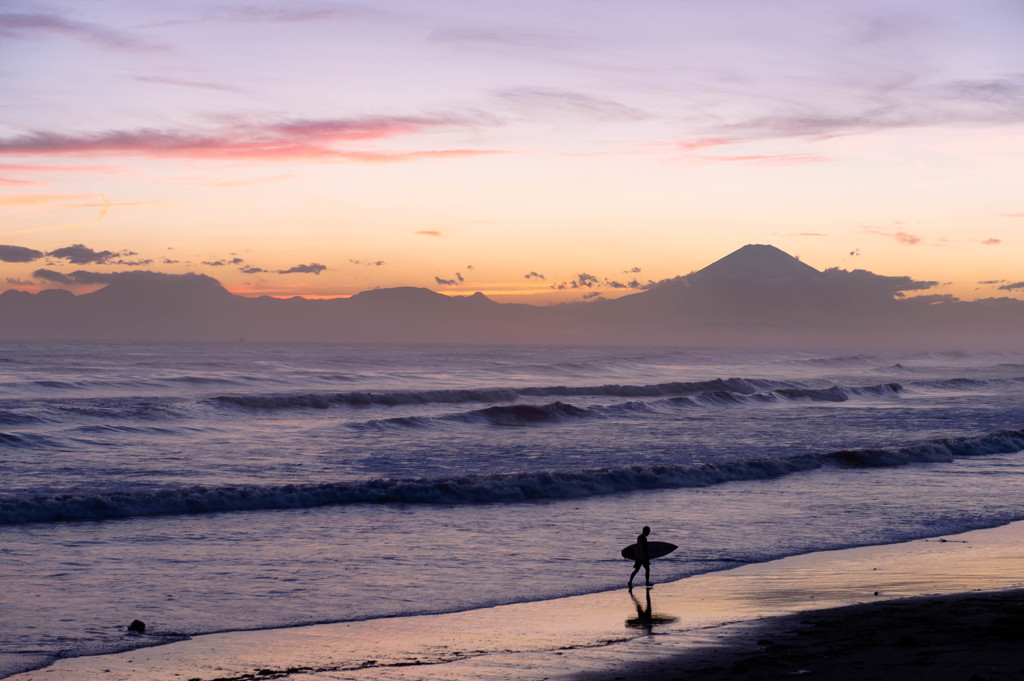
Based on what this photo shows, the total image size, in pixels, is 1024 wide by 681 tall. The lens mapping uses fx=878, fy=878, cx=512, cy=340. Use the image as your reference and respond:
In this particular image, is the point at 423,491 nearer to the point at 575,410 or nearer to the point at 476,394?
the point at 575,410

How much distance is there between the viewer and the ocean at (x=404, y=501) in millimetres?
11305

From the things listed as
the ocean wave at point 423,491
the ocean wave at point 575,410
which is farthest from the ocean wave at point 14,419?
the ocean wave at point 423,491

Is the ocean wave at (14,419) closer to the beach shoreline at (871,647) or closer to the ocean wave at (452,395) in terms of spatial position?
the ocean wave at (452,395)

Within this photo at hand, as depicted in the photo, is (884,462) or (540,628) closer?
(540,628)

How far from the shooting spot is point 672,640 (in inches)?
366

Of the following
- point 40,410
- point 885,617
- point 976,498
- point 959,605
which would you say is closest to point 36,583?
point 885,617

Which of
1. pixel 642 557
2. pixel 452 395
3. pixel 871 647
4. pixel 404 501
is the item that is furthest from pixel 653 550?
pixel 452 395

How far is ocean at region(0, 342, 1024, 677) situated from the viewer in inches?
445

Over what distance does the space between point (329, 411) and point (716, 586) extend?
31964 millimetres

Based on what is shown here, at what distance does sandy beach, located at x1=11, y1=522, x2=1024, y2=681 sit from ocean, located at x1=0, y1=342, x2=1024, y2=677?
25.0 inches

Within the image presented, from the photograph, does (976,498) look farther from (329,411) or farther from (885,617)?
(329,411)

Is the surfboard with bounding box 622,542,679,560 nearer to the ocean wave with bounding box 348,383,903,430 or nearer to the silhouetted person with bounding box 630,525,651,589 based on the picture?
the silhouetted person with bounding box 630,525,651,589

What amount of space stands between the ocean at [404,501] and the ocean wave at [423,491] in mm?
51

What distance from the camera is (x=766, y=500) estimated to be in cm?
1917
